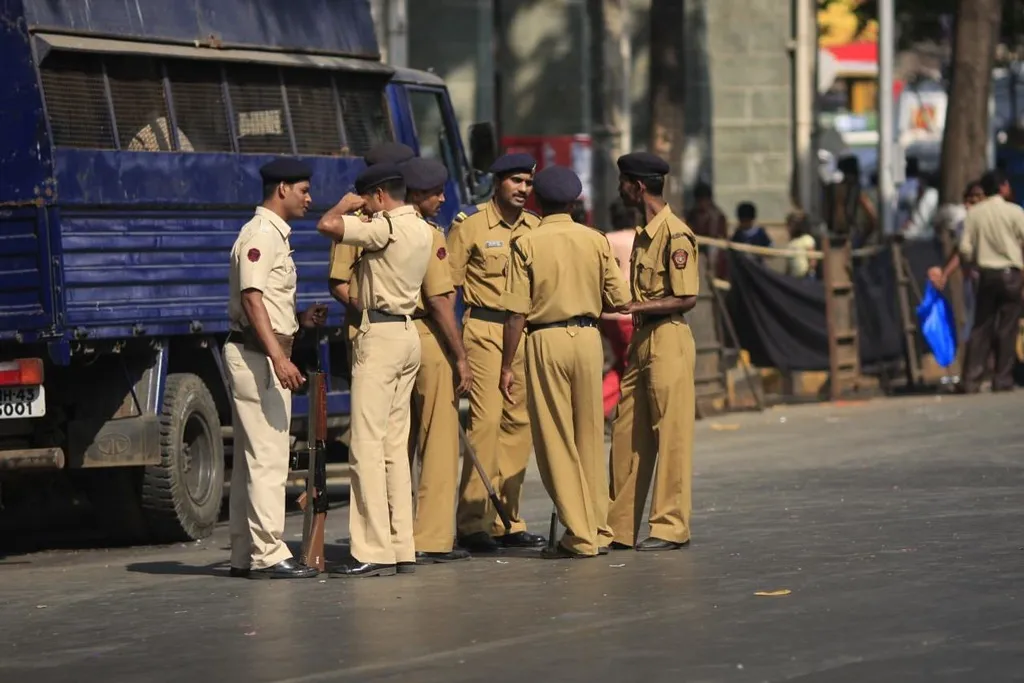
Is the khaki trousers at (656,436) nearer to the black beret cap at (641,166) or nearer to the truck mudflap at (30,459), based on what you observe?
the black beret cap at (641,166)

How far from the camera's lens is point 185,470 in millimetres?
13312

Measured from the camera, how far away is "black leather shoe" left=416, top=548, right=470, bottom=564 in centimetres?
1134

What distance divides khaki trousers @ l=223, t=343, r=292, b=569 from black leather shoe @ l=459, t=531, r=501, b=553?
1251 millimetres

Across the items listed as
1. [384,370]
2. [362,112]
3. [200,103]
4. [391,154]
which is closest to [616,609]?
[384,370]

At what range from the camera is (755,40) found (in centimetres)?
3369

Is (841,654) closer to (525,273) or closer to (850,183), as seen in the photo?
(525,273)

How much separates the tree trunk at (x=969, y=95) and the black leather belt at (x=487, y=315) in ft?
48.4

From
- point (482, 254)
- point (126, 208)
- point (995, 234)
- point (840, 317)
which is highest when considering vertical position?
point (126, 208)

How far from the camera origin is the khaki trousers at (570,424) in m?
11.1

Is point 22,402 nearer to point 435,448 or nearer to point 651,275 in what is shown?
point 435,448

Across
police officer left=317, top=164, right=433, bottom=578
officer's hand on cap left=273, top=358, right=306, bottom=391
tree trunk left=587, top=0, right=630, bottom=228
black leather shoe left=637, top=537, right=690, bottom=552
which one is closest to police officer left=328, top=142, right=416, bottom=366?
police officer left=317, top=164, right=433, bottom=578

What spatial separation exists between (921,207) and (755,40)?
153 inches

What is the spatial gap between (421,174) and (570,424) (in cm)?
140

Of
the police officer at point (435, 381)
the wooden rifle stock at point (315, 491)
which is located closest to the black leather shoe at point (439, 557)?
the police officer at point (435, 381)
